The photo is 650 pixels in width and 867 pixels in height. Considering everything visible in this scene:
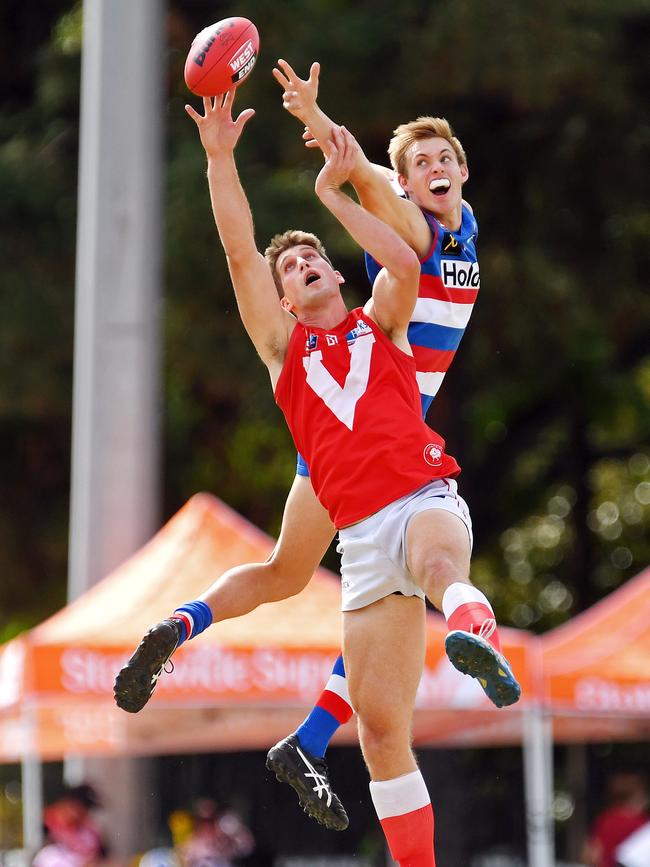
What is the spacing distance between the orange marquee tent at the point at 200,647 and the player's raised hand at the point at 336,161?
479 cm

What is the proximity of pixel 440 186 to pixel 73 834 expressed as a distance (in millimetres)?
6166

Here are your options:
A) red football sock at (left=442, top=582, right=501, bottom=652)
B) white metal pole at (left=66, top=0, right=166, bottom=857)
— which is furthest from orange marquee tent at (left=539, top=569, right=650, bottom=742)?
red football sock at (left=442, top=582, right=501, bottom=652)

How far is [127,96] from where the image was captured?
500 inches

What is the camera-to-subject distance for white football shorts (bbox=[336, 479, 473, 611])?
5.25 metres

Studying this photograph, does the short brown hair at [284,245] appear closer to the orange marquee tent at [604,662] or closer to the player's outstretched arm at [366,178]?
the player's outstretched arm at [366,178]

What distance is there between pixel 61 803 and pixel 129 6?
6.13m

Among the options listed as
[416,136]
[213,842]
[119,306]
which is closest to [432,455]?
[416,136]

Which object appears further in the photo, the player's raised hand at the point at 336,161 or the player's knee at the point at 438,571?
the player's raised hand at the point at 336,161

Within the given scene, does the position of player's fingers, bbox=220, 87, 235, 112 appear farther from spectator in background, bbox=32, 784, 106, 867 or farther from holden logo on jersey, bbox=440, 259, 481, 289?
spectator in background, bbox=32, 784, 106, 867

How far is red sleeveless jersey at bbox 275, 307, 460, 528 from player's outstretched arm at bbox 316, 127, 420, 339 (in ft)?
0.65

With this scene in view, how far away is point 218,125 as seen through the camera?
5480mm

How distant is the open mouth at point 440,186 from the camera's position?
5629mm

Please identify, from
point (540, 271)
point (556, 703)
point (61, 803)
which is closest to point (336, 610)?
point (556, 703)

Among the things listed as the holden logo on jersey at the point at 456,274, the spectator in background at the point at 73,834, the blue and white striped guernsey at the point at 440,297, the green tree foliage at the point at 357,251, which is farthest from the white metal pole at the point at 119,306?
the holden logo on jersey at the point at 456,274
